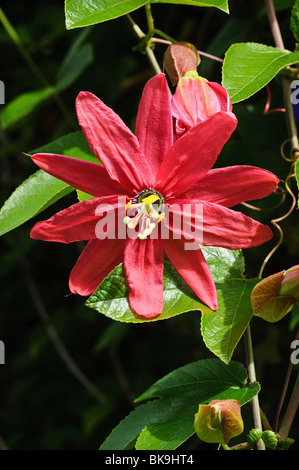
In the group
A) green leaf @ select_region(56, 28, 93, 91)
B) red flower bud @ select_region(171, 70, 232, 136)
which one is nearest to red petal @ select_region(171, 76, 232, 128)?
red flower bud @ select_region(171, 70, 232, 136)

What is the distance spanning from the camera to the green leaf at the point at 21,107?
153 cm

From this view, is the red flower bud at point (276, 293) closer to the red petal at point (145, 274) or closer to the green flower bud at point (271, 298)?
the green flower bud at point (271, 298)

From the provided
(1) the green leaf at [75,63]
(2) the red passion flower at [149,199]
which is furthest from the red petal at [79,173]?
(1) the green leaf at [75,63]

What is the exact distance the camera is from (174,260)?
888 millimetres

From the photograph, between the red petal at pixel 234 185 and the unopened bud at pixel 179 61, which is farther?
the unopened bud at pixel 179 61

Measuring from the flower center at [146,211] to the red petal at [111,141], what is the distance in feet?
0.08

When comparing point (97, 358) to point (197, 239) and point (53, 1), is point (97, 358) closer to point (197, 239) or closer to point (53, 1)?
point (53, 1)

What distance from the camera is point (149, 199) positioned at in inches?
34.6

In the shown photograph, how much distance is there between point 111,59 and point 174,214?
1112mm

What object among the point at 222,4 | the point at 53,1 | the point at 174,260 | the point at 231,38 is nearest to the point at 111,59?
the point at 53,1

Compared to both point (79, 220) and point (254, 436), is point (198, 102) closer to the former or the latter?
point (79, 220)

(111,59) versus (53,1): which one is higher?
(53,1)

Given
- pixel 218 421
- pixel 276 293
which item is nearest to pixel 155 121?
pixel 276 293

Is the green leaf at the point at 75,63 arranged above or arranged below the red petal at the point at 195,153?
above
